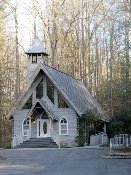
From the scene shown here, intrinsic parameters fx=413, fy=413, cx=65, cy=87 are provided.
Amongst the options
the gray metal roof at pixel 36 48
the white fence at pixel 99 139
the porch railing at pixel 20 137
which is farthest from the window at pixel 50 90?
the white fence at pixel 99 139

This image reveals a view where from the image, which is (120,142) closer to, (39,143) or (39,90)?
(39,143)

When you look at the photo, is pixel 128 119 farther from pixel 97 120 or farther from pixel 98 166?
pixel 98 166

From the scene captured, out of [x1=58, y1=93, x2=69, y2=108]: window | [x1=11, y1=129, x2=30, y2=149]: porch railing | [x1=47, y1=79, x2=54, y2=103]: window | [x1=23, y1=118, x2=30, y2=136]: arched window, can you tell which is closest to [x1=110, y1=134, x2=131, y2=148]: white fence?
[x1=58, y1=93, x2=69, y2=108]: window

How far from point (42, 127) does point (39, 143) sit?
7.19 ft

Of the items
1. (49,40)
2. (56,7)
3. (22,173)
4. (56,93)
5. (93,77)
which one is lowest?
(22,173)

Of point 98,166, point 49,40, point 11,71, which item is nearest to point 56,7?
point 49,40

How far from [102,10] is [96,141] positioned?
57.6 feet

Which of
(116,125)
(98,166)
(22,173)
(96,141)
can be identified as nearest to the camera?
(22,173)

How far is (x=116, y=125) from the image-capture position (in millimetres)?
38219

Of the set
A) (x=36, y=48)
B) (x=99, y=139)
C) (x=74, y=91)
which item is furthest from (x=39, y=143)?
(x=36, y=48)

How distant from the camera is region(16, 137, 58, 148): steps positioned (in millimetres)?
34469

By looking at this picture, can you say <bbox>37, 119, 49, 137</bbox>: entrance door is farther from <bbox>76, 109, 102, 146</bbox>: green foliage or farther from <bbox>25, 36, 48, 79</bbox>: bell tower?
<bbox>25, 36, 48, 79</bbox>: bell tower

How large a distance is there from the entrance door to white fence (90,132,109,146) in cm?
421

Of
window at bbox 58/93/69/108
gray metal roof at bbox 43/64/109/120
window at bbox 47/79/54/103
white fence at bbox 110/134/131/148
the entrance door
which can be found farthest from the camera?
window at bbox 47/79/54/103
